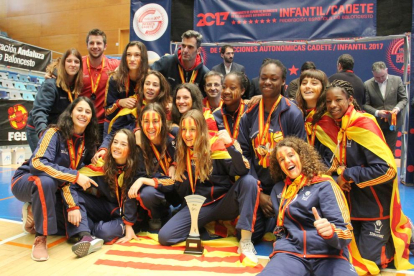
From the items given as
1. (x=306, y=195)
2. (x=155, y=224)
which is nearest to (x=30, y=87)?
(x=155, y=224)

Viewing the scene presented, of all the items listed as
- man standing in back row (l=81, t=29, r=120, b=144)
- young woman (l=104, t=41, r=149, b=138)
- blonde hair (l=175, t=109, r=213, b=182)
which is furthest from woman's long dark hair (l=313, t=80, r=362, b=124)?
man standing in back row (l=81, t=29, r=120, b=144)

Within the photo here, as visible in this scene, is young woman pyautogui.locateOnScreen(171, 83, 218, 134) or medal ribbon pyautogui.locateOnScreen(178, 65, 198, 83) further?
medal ribbon pyautogui.locateOnScreen(178, 65, 198, 83)

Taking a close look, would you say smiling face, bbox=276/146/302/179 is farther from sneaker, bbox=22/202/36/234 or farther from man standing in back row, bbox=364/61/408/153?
man standing in back row, bbox=364/61/408/153

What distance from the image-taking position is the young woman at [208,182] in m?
2.82

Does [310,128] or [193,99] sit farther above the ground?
[193,99]

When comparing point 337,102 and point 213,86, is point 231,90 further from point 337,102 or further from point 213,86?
point 337,102

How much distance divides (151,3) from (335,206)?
5160 mm

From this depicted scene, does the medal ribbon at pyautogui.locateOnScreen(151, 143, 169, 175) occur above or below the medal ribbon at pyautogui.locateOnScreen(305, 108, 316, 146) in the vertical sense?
below

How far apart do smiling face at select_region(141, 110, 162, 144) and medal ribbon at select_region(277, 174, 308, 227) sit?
4.52 feet

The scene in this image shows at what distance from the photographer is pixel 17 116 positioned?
8297mm

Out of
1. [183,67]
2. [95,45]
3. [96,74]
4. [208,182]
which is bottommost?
[208,182]

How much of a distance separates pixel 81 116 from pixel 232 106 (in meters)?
1.51

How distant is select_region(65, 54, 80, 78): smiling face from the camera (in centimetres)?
364

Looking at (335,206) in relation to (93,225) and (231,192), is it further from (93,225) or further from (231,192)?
(93,225)
